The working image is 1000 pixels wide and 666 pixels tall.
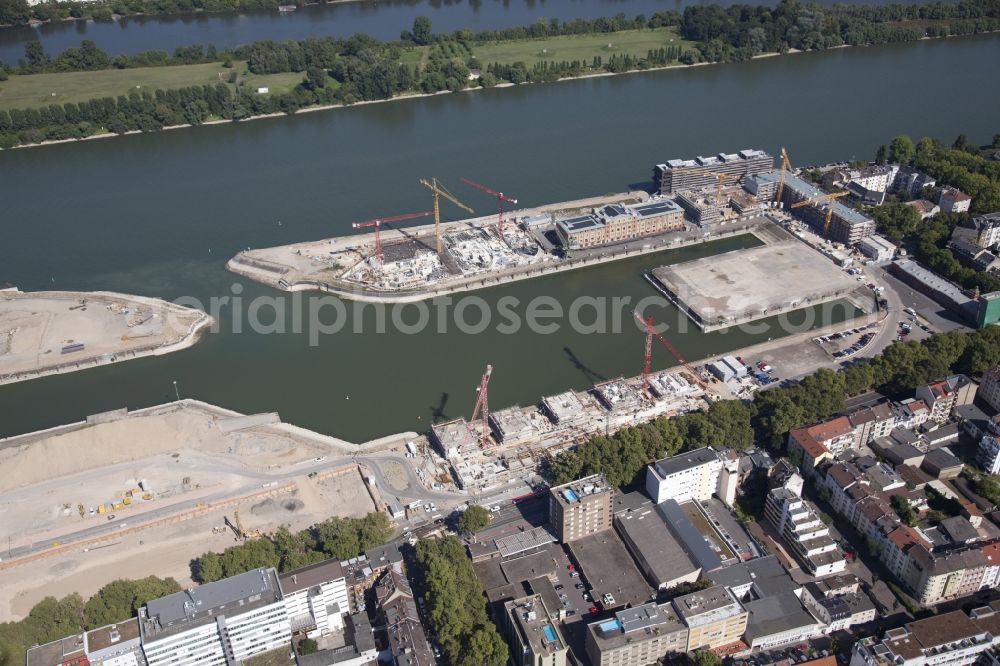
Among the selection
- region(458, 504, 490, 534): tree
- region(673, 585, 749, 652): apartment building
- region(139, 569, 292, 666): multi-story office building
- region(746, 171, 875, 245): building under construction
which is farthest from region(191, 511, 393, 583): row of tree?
region(746, 171, 875, 245): building under construction

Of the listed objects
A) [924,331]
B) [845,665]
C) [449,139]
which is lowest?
[845,665]

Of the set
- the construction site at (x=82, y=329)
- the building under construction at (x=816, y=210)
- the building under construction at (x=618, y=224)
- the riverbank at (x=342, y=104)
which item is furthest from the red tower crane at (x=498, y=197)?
the riverbank at (x=342, y=104)

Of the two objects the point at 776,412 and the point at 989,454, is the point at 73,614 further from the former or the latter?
the point at 989,454

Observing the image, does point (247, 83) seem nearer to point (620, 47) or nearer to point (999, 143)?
point (620, 47)

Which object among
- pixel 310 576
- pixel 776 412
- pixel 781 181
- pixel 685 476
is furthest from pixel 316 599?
pixel 781 181

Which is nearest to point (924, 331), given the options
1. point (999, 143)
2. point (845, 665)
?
point (845, 665)

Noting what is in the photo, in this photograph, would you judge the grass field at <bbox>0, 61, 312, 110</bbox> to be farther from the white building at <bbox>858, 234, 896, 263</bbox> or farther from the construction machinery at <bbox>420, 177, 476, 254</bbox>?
the white building at <bbox>858, 234, 896, 263</bbox>
